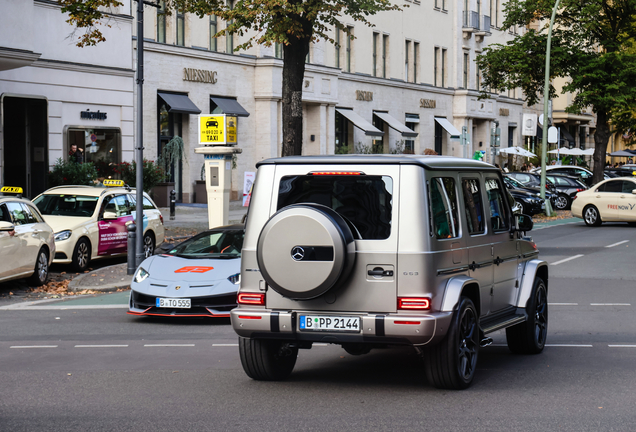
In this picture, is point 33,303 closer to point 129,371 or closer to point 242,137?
point 129,371

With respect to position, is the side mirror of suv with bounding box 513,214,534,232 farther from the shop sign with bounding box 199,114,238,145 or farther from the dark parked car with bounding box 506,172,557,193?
the dark parked car with bounding box 506,172,557,193

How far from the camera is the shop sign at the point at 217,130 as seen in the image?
67.2 ft

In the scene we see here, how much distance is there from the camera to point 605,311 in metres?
11.8

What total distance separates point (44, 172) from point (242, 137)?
38.2ft

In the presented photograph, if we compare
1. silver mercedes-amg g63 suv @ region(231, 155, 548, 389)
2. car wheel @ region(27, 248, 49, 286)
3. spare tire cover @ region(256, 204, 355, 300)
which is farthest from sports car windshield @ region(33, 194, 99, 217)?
spare tire cover @ region(256, 204, 355, 300)

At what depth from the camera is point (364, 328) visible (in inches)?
262

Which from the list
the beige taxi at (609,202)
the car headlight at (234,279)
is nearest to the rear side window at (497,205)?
the car headlight at (234,279)

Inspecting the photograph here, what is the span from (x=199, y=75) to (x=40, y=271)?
22012mm

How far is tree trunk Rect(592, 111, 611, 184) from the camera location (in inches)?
1592

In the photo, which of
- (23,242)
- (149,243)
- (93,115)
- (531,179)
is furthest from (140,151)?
(531,179)

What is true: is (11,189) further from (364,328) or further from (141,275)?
(364,328)

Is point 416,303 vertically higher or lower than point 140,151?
lower

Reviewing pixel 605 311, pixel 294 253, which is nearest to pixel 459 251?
pixel 294 253

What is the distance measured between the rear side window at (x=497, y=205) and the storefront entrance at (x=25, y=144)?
21.6 m
